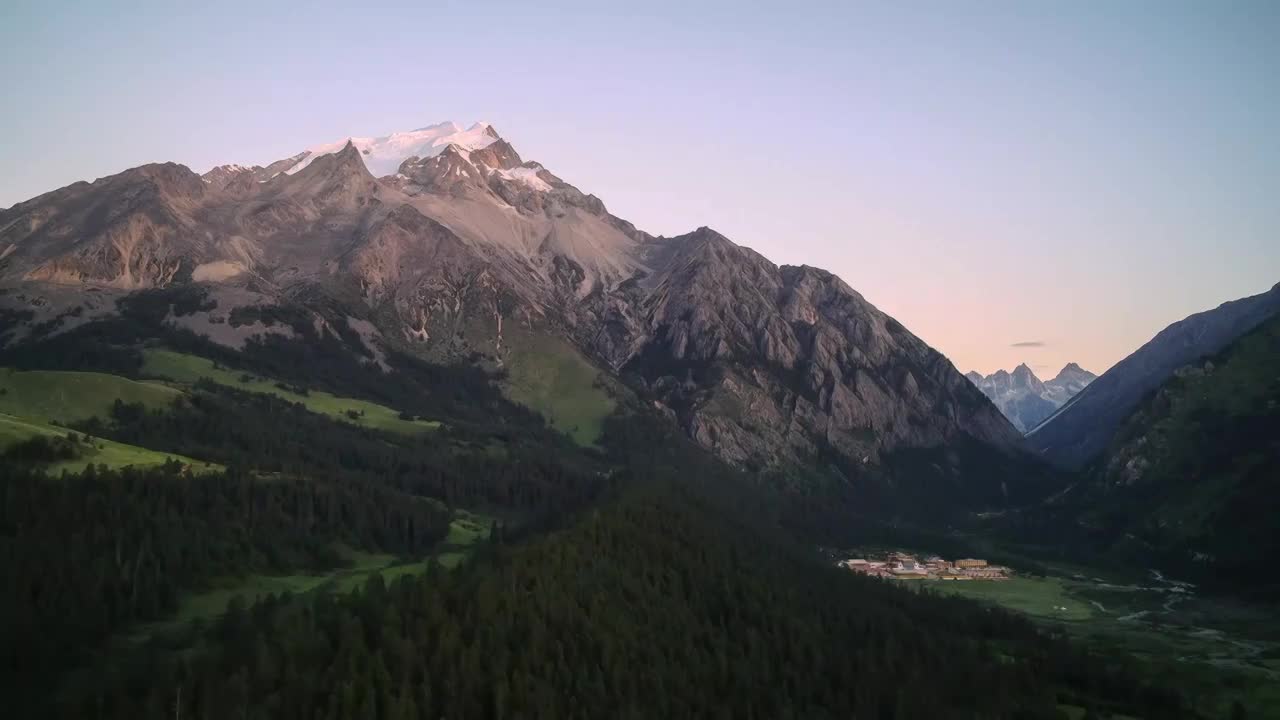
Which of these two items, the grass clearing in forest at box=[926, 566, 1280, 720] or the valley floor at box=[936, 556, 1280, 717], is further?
the valley floor at box=[936, 556, 1280, 717]

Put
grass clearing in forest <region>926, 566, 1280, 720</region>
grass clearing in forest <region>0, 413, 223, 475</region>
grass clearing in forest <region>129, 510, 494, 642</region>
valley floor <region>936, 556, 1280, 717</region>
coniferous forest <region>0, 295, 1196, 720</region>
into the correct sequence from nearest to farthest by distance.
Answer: coniferous forest <region>0, 295, 1196, 720</region>, grass clearing in forest <region>129, 510, 494, 642</region>, grass clearing in forest <region>926, 566, 1280, 720</region>, valley floor <region>936, 556, 1280, 717</region>, grass clearing in forest <region>0, 413, 223, 475</region>

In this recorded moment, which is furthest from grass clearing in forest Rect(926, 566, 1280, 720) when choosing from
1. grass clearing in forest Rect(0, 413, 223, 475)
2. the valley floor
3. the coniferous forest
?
grass clearing in forest Rect(0, 413, 223, 475)

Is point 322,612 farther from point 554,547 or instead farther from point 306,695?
point 554,547

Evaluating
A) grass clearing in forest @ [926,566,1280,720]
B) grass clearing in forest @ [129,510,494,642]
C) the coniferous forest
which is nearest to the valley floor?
grass clearing in forest @ [926,566,1280,720]

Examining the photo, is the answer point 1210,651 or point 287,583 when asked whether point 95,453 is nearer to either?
point 287,583

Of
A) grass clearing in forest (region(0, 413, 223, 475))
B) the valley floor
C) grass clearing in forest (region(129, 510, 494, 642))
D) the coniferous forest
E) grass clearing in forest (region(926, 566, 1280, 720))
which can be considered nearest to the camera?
the coniferous forest

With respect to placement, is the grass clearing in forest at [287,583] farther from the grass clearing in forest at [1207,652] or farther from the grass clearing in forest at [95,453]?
the grass clearing in forest at [1207,652]

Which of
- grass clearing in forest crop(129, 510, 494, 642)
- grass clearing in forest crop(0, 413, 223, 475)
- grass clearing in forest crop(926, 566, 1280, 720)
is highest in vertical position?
grass clearing in forest crop(0, 413, 223, 475)

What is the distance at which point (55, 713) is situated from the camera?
3516 inches

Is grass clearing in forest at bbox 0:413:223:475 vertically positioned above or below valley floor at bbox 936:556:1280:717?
above

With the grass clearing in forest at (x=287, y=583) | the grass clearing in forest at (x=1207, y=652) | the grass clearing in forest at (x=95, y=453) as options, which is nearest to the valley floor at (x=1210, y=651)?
the grass clearing in forest at (x=1207, y=652)

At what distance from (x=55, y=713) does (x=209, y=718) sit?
Answer: 55.4ft

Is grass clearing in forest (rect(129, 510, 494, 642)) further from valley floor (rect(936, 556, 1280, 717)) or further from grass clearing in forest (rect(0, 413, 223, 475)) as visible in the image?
valley floor (rect(936, 556, 1280, 717))

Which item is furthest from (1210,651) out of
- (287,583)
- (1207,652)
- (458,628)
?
(287,583)
